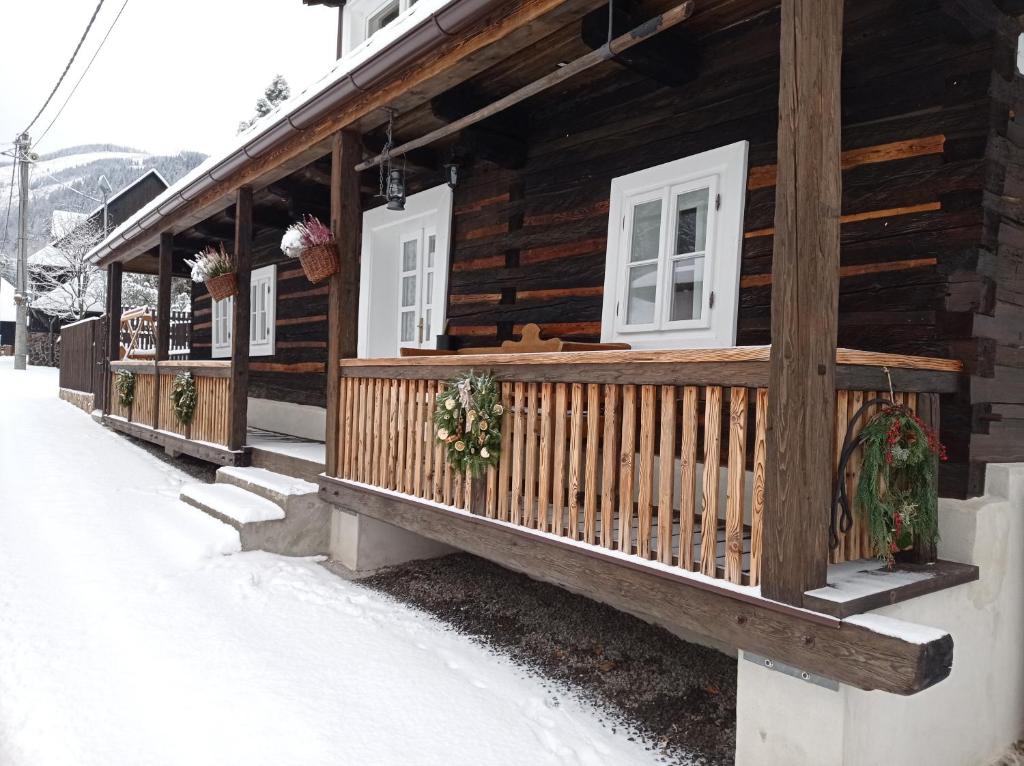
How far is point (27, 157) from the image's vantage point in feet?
84.6

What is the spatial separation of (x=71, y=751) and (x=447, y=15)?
12.5ft

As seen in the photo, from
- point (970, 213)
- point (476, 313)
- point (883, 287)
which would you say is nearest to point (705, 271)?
point (883, 287)

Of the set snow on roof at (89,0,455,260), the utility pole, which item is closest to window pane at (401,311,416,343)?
snow on roof at (89,0,455,260)

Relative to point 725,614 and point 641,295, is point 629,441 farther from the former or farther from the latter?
point 641,295

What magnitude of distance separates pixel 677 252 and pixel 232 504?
372cm

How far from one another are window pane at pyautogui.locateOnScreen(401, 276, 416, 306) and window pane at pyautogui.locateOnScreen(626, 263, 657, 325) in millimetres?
2799

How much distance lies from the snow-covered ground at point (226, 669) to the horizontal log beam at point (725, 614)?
64 centimetres

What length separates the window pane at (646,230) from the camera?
4801 mm

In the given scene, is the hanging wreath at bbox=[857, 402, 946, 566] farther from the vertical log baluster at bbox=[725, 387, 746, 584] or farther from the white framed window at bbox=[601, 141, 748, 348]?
the white framed window at bbox=[601, 141, 748, 348]

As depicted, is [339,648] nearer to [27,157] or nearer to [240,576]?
[240,576]

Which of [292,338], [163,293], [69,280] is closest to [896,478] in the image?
[292,338]

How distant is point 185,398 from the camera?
8039mm

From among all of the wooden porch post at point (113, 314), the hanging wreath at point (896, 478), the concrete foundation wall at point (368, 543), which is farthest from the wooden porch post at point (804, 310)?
the wooden porch post at point (113, 314)

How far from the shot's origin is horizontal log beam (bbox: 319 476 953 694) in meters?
2.31
